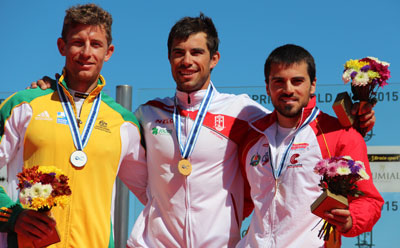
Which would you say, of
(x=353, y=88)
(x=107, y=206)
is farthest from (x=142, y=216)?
(x=353, y=88)

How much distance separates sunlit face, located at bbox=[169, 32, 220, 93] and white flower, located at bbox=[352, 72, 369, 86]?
132cm

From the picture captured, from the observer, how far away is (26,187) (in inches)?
161

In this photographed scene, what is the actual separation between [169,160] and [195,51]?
0.99 meters

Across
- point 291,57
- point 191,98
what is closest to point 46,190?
point 191,98

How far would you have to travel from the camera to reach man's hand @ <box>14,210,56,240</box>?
161 inches

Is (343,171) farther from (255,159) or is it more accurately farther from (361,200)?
(255,159)

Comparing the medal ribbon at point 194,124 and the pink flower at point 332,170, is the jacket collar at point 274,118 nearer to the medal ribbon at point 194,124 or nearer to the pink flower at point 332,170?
the medal ribbon at point 194,124

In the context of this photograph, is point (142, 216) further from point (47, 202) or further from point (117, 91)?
point (117, 91)

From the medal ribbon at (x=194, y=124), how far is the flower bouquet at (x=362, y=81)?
3.81 feet

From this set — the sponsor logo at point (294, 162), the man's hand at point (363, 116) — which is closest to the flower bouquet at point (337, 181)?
the sponsor logo at point (294, 162)

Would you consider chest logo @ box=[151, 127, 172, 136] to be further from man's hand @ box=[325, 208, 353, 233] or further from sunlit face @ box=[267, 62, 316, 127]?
man's hand @ box=[325, 208, 353, 233]

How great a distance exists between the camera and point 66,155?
4605mm

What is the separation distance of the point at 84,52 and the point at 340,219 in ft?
7.90

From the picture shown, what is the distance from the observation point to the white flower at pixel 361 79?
14.6 feet
